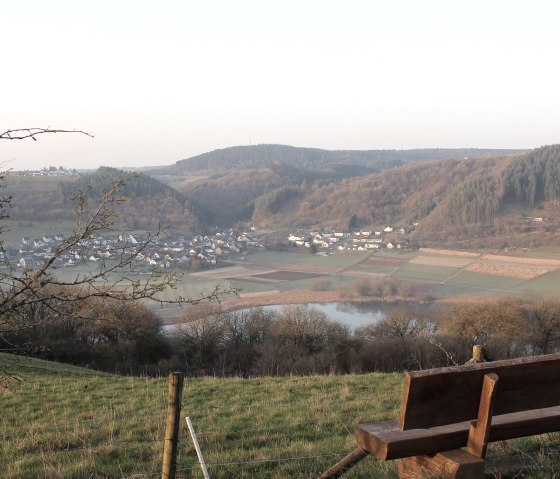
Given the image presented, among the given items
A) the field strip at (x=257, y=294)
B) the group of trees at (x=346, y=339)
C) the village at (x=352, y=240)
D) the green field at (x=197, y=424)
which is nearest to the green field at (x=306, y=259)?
the village at (x=352, y=240)

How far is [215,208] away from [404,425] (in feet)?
428

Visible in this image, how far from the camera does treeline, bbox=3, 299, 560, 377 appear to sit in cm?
2809

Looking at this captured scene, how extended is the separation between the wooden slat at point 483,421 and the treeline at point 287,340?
21502 millimetres

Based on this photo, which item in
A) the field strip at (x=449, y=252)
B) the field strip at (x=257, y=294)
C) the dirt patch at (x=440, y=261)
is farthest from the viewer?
the field strip at (x=449, y=252)

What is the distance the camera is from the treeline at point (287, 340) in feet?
92.2

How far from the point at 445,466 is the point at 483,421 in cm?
40

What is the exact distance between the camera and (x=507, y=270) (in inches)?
2813

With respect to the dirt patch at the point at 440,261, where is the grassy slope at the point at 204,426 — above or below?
above

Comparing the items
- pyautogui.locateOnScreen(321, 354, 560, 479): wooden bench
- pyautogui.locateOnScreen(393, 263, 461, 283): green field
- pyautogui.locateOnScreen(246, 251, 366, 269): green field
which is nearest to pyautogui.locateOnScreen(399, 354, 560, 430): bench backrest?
pyautogui.locateOnScreen(321, 354, 560, 479): wooden bench

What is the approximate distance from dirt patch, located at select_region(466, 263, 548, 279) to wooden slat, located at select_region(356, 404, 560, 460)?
67.0 metres

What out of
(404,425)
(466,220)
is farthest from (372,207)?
(404,425)

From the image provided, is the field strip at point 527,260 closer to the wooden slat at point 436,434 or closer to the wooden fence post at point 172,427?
the wooden slat at point 436,434

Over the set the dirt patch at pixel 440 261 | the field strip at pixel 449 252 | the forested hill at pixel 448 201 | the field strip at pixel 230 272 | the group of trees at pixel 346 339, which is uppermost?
the forested hill at pixel 448 201

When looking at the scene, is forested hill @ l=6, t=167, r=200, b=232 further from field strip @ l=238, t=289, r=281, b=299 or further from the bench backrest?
the bench backrest
